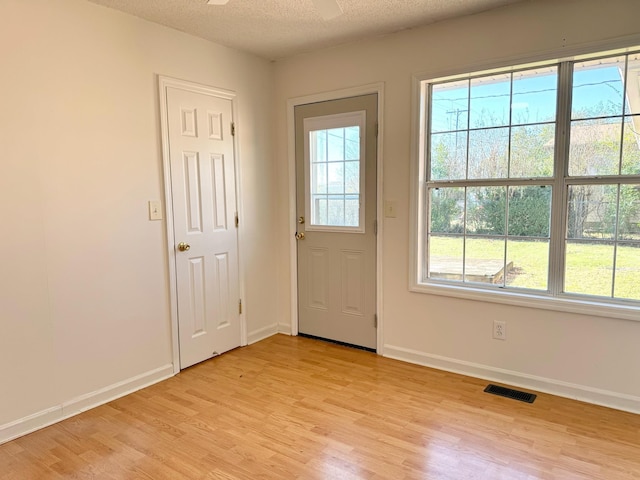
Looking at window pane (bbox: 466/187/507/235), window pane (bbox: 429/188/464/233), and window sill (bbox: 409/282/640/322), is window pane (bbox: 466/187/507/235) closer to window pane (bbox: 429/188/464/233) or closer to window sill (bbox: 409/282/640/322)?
window pane (bbox: 429/188/464/233)

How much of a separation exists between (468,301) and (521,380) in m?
0.59

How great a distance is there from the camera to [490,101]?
2855mm

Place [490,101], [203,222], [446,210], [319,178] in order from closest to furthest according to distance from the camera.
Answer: [490,101]
[446,210]
[203,222]
[319,178]

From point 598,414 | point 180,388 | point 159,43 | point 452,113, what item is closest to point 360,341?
point 180,388

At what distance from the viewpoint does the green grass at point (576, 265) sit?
2.49m

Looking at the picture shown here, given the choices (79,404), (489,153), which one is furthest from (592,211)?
(79,404)

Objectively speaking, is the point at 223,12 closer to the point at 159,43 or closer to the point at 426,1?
the point at 159,43

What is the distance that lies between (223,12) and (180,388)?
7.96 ft

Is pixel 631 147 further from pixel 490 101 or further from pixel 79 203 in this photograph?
pixel 79 203

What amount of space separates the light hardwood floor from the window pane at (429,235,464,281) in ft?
2.32

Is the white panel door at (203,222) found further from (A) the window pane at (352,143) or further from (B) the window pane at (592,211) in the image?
(B) the window pane at (592,211)

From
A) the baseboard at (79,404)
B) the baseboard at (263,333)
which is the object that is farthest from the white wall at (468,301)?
the baseboard at (79,404)

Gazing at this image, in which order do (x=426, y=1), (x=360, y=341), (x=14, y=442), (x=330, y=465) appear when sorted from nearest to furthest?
(x=330, y=465) < (x=14, y=442) < (x=426, y=1) < (x=360, y=341)

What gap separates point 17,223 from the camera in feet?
7.38
